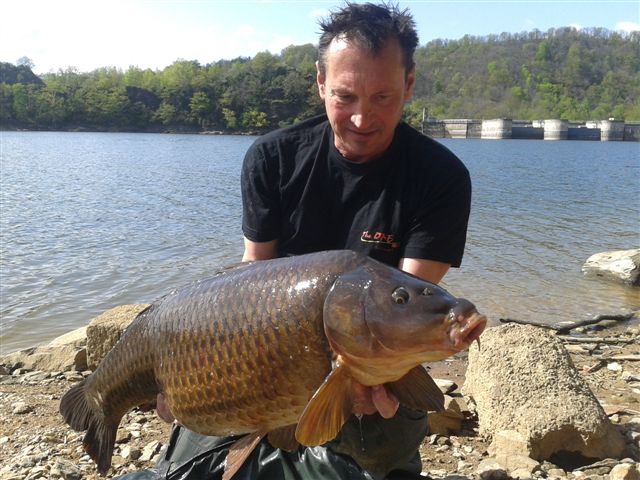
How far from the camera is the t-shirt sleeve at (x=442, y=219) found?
9.65ft

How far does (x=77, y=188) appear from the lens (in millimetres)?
22281

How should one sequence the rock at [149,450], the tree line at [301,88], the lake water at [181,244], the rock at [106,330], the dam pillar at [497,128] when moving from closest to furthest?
the rock at [149,450], the rock at [106,330], the lake water at [181,244], the tree line at [301,88], the dam pillar at [497,128]

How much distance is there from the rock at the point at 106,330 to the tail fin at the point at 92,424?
224 cm

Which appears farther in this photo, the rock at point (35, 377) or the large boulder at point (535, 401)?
the rock at point (35, 377)

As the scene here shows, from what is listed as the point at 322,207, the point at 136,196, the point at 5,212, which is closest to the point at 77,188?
the point at 136,196

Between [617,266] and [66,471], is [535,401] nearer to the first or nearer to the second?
[66,471]

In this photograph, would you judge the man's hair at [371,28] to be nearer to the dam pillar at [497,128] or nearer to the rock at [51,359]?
the rock at [51,359]

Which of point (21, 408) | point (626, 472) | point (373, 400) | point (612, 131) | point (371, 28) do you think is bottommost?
point (612, 131)

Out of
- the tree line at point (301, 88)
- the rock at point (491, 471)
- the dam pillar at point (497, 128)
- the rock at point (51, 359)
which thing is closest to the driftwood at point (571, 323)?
the rock at point (491, 471)

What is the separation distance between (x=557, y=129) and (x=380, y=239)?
105m

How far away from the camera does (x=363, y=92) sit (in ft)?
9.13

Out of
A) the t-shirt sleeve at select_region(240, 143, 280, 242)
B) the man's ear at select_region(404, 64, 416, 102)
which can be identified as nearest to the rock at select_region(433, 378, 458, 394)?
the t-shirt sleeve at select_region(240, 143, 280, 242)

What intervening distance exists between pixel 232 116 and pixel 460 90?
47.0m

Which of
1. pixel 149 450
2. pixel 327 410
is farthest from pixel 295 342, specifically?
pixel 149 450
